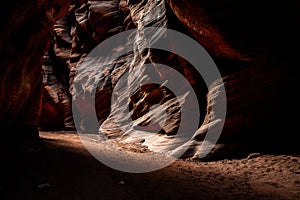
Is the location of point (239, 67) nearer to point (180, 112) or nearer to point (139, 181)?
point (180, 112)

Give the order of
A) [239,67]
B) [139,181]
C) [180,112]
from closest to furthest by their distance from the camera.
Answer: [139,181], [239,67], [180,112]

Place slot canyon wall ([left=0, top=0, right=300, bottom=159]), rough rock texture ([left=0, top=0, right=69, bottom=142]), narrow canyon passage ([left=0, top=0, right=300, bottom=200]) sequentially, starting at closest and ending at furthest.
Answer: narrow canyon passage ([left=0, top=0, right=300, bottom=200]) < rough rock texture ([left=0, top=0, right=69, bottom=142]) < slot canyon wall ([left=0, top=0, right=300, bottom=159])

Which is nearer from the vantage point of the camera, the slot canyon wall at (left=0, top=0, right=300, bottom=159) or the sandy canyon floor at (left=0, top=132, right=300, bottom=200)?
the sandy canyon floor at (left=0, top=132, right=300, bottom=200)

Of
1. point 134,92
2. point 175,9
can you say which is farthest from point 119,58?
point 175,9

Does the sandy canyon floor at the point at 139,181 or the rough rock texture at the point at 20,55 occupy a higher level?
the rough rock texture at the point at 20,55

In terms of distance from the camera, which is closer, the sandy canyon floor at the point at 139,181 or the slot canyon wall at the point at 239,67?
the sandy canyon floor at the point at 139,181

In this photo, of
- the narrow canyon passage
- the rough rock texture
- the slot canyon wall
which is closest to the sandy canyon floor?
the narrow canyon passage

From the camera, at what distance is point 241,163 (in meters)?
9.12

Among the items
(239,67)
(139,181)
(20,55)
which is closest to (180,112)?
(239,67)

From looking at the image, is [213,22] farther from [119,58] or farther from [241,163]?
[119,58]

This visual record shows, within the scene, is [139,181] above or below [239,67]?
below

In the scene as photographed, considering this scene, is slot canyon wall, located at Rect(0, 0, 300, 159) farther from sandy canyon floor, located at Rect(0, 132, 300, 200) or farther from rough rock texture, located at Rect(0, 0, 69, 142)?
sandy canyon floor, located at Rect(0, 132, 300, 200)

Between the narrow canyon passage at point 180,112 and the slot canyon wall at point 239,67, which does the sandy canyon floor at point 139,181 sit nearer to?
the narrow canyon passage at point 180,112

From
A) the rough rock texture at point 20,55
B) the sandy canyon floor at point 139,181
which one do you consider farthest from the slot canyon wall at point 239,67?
the sandy canyon floor at point 139,181
